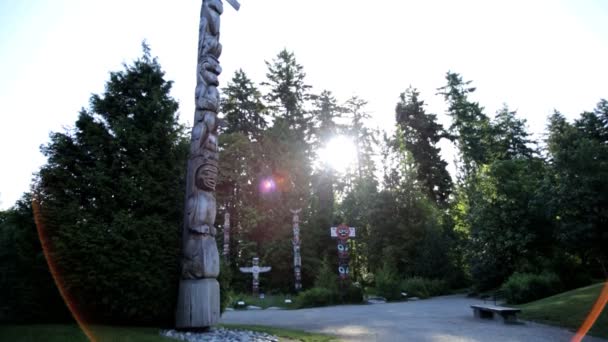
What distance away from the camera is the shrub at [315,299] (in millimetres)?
17875

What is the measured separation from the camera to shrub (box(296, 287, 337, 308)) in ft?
58.6

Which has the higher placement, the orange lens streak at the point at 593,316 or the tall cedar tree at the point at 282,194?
the tall cedar tree at the point at 282,194

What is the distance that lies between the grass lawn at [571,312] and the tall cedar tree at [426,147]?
24791mm

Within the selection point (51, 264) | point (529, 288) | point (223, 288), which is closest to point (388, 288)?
point (529, 288)

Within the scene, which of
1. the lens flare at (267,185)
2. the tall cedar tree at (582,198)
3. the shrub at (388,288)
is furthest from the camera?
the lens flare at (267,185)

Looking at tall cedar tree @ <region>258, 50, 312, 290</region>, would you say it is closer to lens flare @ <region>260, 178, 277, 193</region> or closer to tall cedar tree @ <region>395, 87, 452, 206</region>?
lens flare @ <region>260, 178, 277, 193</region>

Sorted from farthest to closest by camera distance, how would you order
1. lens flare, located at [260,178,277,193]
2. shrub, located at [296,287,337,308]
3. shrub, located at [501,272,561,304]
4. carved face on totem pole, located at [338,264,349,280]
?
lens flare, located at [260,178,277,193] < carved face on totem pole, located at [338,264,349,280] < shrub, located at [296,287,337,308] < shrub, located at [501,272,561,304]

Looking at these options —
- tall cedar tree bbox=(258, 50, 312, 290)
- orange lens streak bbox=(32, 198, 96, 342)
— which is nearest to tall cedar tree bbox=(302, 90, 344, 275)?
tall cedar tree bbox=(258, 50, 312, 290)

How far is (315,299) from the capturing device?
711 inches

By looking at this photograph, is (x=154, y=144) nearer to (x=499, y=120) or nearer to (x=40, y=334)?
(x=40, y=334)

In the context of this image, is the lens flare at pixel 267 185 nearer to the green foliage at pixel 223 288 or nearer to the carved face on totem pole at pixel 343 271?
the carved face on totem pole at pixel 343 271

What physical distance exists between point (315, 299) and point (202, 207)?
10.9 meters

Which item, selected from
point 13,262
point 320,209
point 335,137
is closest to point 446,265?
point 320,209

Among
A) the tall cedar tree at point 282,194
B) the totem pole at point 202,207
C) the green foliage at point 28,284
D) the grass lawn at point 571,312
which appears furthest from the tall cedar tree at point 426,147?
the green foliage at point 28,284
